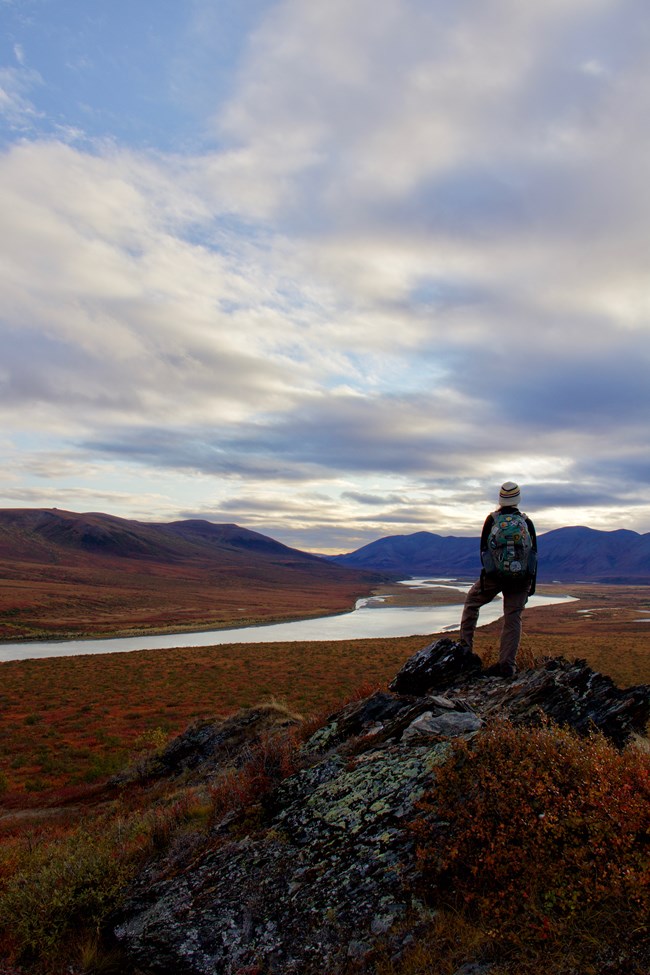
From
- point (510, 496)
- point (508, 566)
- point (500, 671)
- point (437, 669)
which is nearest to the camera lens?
point (508, 566)

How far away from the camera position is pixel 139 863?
20.7 feet

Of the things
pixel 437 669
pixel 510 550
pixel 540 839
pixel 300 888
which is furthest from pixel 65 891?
pixel 510 550

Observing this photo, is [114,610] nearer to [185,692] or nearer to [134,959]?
[185,692]

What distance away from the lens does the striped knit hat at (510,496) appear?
341 inches

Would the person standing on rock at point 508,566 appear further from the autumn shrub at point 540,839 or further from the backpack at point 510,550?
the autumn shrub at point 540,839

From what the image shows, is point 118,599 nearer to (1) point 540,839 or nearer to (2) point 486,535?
→ (2) point 486,535

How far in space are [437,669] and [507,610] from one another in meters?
1.60

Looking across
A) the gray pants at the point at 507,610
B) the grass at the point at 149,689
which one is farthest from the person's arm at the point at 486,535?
the grass at the point at 149,689

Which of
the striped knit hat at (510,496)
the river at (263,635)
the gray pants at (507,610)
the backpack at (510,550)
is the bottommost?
the river at (263,635)

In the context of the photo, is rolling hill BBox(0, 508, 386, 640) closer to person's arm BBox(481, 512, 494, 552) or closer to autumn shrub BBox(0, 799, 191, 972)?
autumn shrub BBox(0, 799, 191, 972)

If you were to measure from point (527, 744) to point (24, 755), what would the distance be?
18335 millimetres

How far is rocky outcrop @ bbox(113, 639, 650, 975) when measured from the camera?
14.5 feet

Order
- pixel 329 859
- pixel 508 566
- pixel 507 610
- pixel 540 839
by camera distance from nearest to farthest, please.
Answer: pixel 540 839 < pixel 329 859 < pixel 508 566 < pixel 507 610

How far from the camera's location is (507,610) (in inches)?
352
